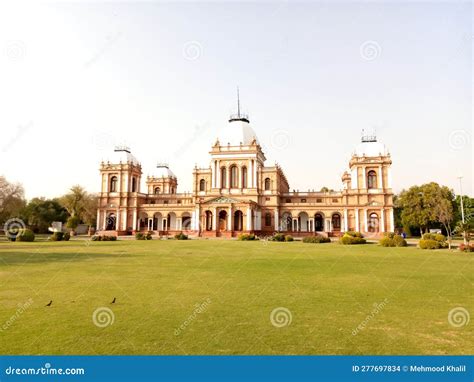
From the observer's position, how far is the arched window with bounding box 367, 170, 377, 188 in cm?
5916

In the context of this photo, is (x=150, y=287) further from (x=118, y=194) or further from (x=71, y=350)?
(x=118, y=194)

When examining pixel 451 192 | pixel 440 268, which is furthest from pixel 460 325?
pixel 451 192

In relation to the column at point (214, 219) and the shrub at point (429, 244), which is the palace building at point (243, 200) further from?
the shrub at point (429, 244)

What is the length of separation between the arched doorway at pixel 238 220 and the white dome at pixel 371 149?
23525mm

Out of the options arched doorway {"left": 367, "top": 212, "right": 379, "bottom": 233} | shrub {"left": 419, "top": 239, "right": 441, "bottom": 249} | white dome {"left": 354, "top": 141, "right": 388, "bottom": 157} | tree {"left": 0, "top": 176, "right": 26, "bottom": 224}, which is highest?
white dome {"left": 354, "top": 141, "right": 388, "bottom": 157}

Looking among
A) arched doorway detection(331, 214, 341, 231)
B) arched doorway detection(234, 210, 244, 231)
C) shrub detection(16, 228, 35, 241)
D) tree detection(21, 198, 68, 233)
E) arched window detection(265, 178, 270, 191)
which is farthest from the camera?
tree detection(21, 198, 68, 233)

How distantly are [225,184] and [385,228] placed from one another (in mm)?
27888

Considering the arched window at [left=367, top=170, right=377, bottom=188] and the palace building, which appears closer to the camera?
the palace building

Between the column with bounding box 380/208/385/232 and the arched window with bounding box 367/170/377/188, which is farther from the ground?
the arched window with bounding box 367/170/377/188

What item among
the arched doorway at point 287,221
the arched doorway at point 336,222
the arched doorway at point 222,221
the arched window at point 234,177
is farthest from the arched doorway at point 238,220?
the arched doorway at point 336,222

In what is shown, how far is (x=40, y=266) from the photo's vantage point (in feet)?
51.7

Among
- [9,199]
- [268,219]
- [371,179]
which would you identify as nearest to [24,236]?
[9,199]

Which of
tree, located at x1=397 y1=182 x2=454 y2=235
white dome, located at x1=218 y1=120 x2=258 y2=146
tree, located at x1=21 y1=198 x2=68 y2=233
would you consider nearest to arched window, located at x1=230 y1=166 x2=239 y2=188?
white dome, located at x1=218 y1=120 x2=258 y2=146

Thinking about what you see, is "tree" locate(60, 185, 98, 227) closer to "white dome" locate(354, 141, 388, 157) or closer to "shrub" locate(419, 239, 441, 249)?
"white dome" locate(354, 141, 388, 157)
